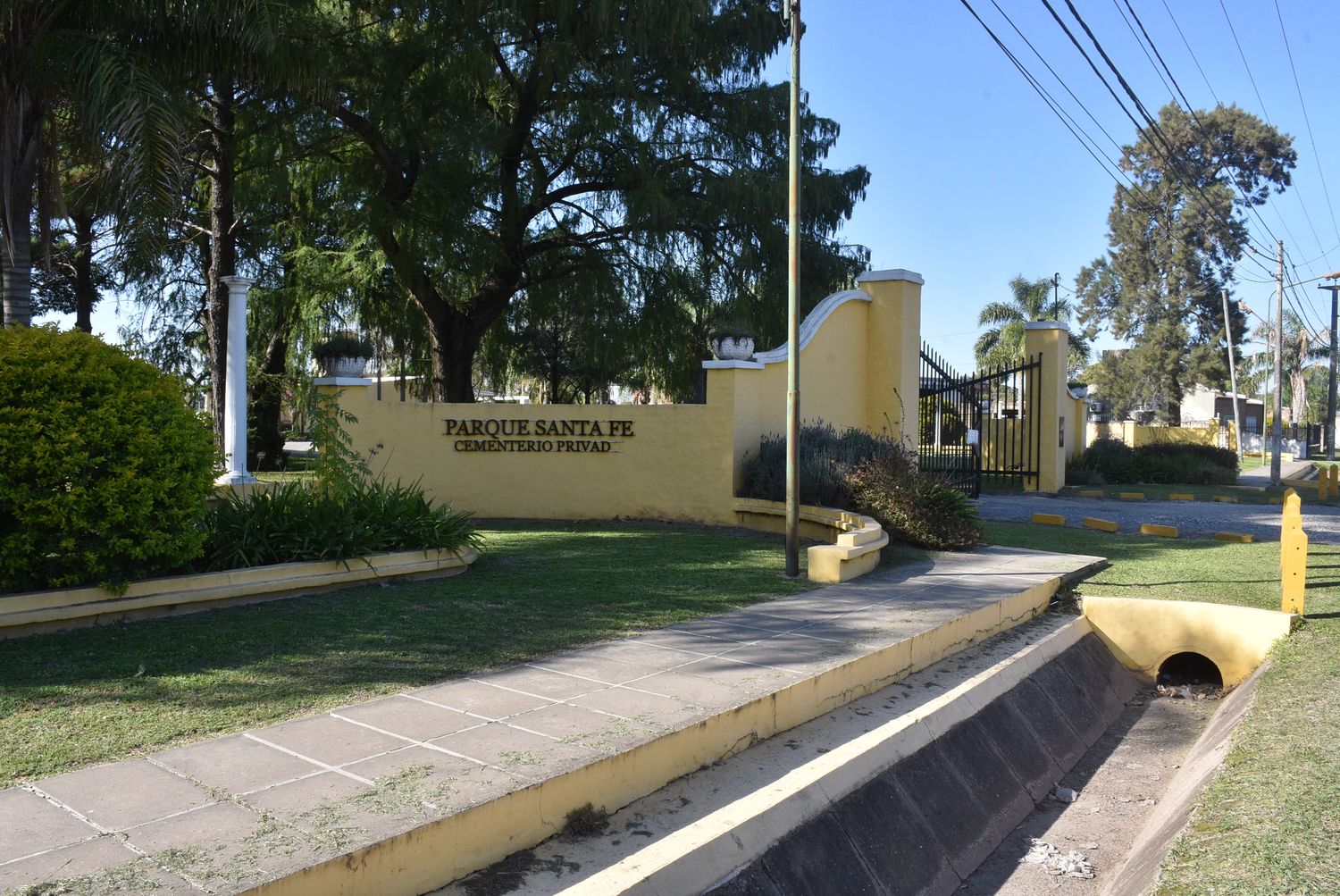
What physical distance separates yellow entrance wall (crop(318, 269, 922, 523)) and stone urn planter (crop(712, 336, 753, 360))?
23 centimetres

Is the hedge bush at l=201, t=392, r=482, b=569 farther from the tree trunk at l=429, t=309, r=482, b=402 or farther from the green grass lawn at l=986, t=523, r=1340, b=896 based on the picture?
the tree trunk at l=429, t=309, r=482, b=402

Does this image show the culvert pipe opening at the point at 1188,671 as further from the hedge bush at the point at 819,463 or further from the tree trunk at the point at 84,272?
the tree trunk at the point at 84,272

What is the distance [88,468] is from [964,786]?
19.5 ft

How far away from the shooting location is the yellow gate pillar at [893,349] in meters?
15.7

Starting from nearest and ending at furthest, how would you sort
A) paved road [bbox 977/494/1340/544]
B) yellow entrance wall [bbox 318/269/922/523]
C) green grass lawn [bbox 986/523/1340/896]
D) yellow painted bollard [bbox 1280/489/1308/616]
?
green grass lawn [bbox 986/523/1340/896] → yellow painted bollard [bbox 1280/489/1308/616] → yellow entrance wall [bbox 318/269/922/523] → paved road [bbox 977/494/1340/544]

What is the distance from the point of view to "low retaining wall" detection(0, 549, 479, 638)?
6.61 metres

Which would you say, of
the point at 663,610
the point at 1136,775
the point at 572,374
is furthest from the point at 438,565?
the point at 572,374

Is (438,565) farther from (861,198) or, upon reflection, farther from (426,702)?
(861,198)

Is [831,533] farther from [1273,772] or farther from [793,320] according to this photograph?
[1273,772]

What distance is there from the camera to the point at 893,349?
51.5ft

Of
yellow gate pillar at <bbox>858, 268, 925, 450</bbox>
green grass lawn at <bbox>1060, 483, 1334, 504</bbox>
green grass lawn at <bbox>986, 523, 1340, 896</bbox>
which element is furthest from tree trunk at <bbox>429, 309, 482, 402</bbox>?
green grass lawn at <bbox>1060, 483, 1334, 504</bbox>

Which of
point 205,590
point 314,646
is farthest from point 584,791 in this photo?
point 205,590

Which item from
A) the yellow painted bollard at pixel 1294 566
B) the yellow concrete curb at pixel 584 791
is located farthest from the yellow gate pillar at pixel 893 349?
the yellow concrete curb at pixel 584 791

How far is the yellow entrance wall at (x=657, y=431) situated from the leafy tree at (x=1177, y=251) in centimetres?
4419
